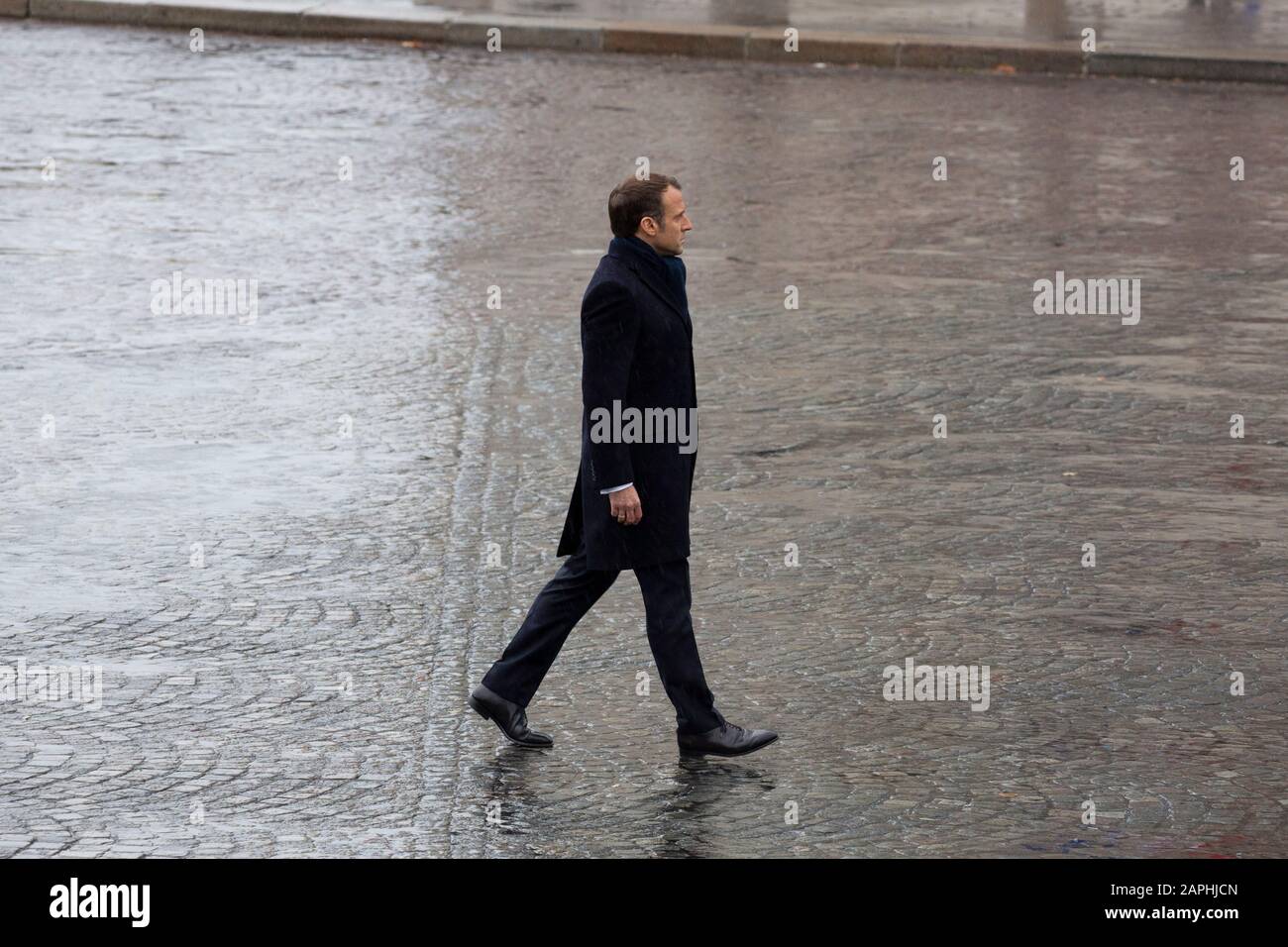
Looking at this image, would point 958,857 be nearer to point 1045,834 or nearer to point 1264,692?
point 1045,834

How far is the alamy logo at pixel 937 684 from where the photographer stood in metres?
6.09

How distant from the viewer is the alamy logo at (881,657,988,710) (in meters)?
6.09

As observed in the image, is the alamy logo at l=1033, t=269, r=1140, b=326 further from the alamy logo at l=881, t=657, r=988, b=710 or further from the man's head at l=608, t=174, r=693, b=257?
the man's head at l=608, t=174, r=693, b=257

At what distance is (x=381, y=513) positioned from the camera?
749cm

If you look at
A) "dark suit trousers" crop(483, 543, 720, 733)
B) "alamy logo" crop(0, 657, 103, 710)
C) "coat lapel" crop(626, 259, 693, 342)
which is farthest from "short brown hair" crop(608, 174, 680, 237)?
"alamy logo" crop(0, 657, 103, 710)

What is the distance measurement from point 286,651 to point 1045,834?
2.39 metres

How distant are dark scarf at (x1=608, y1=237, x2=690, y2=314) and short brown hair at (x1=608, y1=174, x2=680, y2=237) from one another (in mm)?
34

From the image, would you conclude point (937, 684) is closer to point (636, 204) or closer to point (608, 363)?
point (608, 363)

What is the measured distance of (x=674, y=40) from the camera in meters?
18.5

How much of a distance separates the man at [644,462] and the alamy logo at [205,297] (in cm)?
448

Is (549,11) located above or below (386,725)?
above

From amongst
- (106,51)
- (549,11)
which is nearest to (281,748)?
(106,51)

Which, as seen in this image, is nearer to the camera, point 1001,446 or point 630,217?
point 630,217
